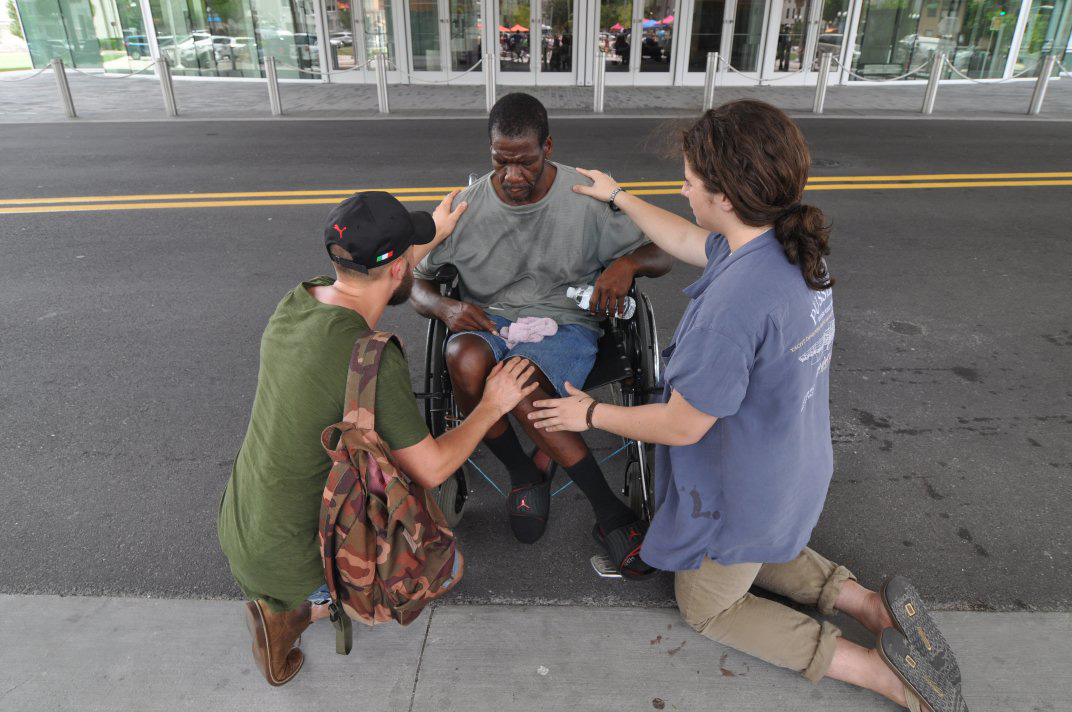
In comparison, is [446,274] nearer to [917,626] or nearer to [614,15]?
[917,626]

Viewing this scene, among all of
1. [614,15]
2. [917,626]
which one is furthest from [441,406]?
[614,15]

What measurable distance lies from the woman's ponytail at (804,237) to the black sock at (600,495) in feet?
3.51

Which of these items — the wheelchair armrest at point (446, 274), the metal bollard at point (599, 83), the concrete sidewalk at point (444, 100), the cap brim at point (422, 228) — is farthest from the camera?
the concrete sidewalk at point (444, 100)

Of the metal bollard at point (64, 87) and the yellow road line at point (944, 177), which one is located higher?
the metal bollard at point (64, 87)

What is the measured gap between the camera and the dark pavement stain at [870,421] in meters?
3.38

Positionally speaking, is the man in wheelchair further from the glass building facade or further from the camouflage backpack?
the glass building facade

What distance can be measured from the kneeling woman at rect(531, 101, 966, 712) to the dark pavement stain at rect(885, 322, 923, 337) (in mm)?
2623

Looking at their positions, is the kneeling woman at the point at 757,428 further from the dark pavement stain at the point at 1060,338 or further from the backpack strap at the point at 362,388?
the dark pavement stain at the point at 1060,338

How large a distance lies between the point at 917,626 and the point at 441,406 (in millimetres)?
1704

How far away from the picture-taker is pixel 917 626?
194 centimetres

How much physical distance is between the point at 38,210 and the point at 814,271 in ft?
24.7

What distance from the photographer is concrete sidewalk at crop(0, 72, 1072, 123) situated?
12.1 m

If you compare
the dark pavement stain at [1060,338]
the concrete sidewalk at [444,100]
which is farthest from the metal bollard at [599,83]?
the dark pavement stain at [1060,338]

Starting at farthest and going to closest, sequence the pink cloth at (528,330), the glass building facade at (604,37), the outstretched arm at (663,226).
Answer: the glass building facade at (604,37)
the pink cloth at (528,330)
the outstretched arm at (663,226)
